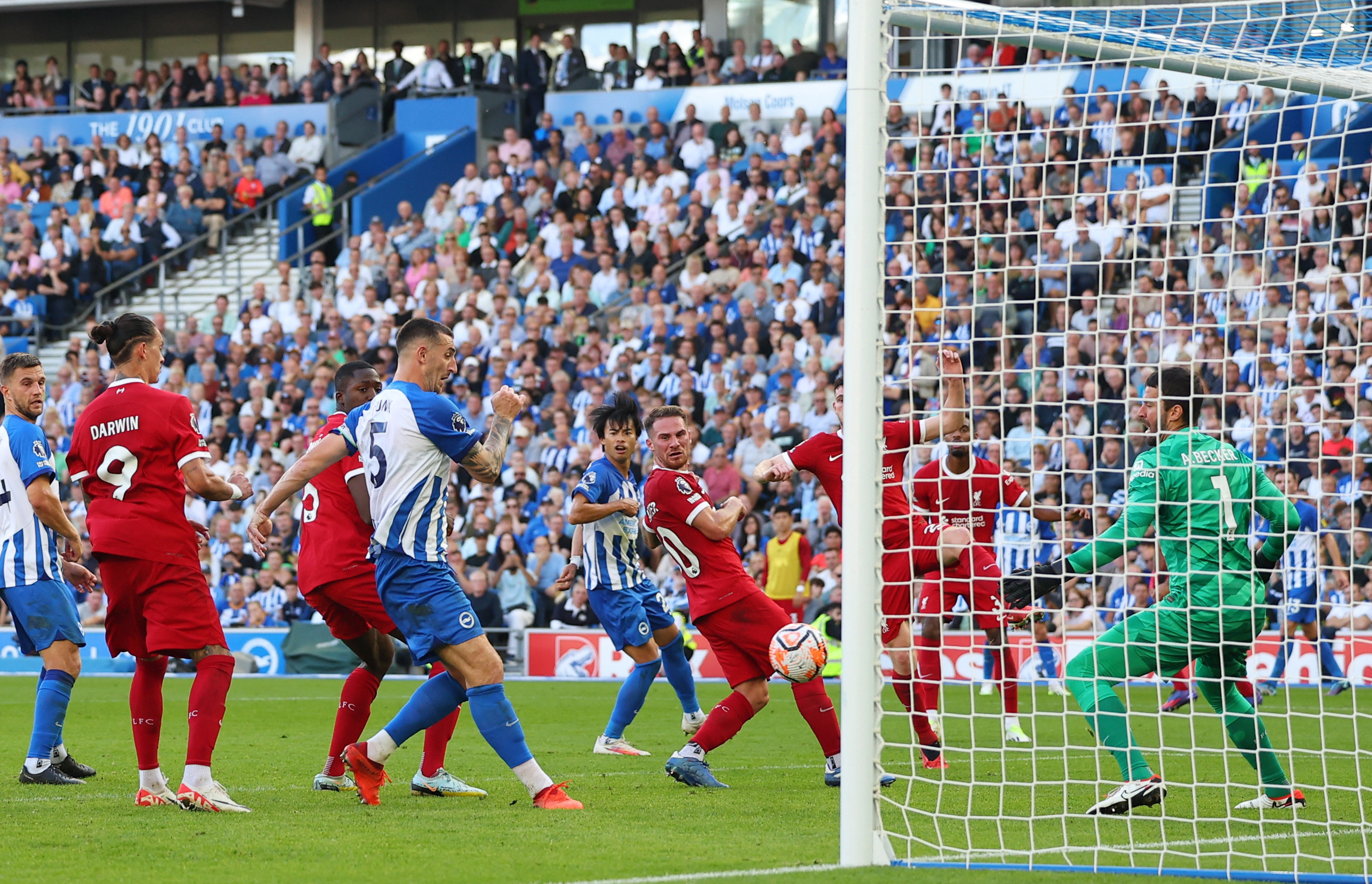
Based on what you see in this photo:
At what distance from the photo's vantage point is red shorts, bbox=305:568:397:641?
788 centimetres

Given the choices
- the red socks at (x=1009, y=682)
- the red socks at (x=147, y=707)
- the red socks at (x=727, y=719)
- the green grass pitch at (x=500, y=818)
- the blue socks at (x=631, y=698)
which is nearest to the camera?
the green grass pitch at (x=500, y=818)

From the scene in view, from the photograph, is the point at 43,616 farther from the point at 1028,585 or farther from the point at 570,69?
the point at 570,69

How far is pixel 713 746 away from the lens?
27.0 ft

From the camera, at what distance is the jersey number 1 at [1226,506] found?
7.26 meters

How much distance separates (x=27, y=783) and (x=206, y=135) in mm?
23051

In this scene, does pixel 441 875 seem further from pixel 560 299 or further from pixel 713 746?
pixel 560 299

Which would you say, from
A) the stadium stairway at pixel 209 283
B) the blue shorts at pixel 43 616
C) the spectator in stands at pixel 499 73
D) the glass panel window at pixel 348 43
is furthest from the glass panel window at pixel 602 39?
the blue shorts at pixel 43 616

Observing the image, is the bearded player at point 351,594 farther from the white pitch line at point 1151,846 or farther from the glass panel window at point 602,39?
the glass panel window at point 602,39

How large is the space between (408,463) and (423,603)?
0.62m

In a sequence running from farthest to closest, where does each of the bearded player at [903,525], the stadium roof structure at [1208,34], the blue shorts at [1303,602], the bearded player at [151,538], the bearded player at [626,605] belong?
the blue shorts at [1303,602] → the bearded player at [626,605] → the bearded player at [151,538] → the bearded player at [903,525] → the stadium roof structure at [1208,34]

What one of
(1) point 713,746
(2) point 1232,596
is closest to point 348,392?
(1) point 713,746

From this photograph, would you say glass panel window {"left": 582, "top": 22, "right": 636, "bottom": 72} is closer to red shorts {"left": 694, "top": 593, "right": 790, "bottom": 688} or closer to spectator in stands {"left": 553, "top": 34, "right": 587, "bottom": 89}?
spectator in stands {"left": 553, "top": 34, "right": 587, "bottom": 89}

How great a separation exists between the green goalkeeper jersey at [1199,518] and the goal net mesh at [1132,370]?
0.15ft

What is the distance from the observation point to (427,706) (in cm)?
736
